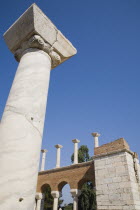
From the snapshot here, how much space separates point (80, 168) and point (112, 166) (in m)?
4.51

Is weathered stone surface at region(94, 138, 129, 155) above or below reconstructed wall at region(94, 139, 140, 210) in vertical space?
above

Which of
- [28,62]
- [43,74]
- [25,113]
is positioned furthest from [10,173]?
[28,62]

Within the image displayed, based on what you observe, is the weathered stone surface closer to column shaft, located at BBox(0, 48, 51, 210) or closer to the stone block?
the stone block

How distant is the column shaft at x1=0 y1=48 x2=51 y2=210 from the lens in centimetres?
152

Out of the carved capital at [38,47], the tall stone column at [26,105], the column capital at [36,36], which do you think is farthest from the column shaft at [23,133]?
the column capital at [36,36]

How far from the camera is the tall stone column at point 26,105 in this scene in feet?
5.07

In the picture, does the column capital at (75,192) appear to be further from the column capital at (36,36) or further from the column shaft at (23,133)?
the column shaft at (23,133)

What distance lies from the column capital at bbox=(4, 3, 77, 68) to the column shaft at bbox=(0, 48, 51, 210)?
0.36 meters

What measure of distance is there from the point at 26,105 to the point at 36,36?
4.30 feet

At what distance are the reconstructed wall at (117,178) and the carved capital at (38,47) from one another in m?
6.64

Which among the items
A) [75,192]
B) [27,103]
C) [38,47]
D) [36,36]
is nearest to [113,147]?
[75,192]

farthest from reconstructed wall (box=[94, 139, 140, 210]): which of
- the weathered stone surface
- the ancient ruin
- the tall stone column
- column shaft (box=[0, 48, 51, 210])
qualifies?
column shaft (box=[0, 48, 51, 210])

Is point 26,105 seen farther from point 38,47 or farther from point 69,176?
point 69,176

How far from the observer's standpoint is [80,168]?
12.2 metres
